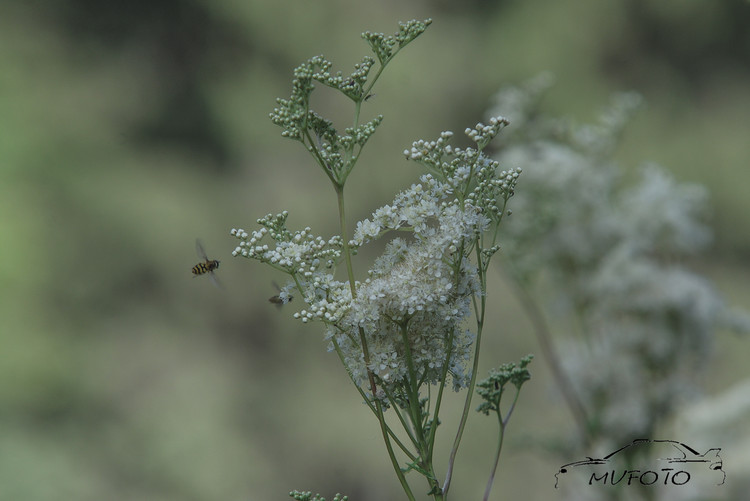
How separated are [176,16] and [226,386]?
2.72 m

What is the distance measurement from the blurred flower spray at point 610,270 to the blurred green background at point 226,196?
6.00ft

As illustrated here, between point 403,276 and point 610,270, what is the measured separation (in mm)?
1651

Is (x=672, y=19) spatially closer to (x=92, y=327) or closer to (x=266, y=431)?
(x=266, y=431)

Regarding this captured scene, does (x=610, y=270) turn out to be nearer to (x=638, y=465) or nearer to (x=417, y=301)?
(x=638, y=465)

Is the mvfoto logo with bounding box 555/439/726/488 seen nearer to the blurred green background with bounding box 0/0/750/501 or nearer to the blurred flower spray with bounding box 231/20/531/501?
the blurred flower spray with bounding box 231/20/531/501

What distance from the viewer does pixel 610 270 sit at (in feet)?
7.36

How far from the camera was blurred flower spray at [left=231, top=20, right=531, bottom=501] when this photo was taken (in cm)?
80

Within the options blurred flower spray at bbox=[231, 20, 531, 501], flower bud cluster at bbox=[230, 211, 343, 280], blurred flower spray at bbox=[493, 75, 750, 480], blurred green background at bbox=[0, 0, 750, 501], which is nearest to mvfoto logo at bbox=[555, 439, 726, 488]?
blurred flower spray at bbox=[493, 75, 750, 480]

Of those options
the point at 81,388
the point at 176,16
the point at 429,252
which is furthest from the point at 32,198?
the point at 429,252

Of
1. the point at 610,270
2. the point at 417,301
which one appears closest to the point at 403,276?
the point at 417,301

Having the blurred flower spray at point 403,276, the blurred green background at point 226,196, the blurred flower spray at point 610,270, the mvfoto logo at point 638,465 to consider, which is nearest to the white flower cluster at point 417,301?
the blurred flower spray at point 403,276

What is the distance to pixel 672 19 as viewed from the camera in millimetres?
5500

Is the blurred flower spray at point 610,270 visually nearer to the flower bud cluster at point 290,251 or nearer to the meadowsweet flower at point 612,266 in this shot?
the meadowsweet flower at point 612,266

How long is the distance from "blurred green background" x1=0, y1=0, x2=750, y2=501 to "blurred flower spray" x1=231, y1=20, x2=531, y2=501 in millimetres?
3369
